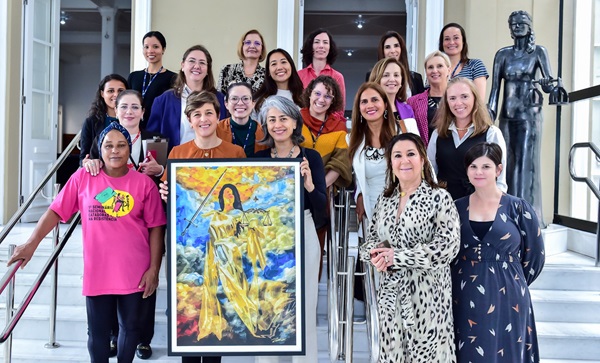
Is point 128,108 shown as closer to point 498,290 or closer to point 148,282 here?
point 148,282

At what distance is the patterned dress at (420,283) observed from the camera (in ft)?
8.18

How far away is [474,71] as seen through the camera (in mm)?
4223

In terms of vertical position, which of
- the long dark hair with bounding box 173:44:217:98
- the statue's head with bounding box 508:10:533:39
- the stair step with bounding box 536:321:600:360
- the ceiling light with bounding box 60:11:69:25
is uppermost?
the ceiling light with bounding box 60:11:69:25

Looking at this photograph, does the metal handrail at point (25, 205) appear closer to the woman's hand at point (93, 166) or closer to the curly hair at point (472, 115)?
the woman's hand at point (93, 166)

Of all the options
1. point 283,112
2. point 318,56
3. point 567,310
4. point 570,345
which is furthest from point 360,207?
point 567,310

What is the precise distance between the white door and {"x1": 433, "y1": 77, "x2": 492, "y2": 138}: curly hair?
18.9ft

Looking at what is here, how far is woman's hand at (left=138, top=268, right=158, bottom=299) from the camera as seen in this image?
2.79m

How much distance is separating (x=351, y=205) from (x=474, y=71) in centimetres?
155

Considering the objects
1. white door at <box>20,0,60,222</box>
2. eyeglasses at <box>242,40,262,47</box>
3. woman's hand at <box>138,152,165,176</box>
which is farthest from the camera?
white door at <box>20,0,60,222</box>

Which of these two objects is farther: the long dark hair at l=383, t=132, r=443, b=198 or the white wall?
the white wall

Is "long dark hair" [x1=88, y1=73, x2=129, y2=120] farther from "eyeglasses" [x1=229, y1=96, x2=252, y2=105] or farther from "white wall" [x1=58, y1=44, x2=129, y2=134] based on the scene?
"white wall" [x1=58, y1=44, x2=129, y2=134]

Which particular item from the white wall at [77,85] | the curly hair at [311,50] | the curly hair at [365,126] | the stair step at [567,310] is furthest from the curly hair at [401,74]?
the white wall at [77,85]

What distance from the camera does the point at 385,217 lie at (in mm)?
2648

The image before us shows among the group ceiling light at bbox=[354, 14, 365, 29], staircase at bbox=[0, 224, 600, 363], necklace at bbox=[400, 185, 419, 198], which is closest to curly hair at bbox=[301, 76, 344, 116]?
necklace at bbox=[400, 185, 419, 198]
